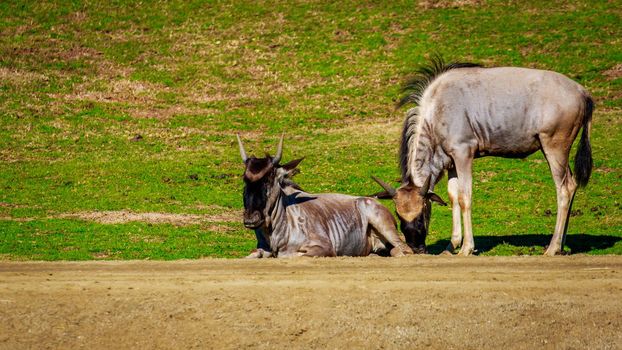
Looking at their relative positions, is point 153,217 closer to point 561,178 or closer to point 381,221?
point 381,221

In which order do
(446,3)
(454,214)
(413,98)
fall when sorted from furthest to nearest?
(446,3) → (413,98) → (454,214)

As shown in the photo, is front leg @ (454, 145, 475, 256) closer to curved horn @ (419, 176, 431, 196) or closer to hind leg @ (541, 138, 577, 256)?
curved horn @ (419, 176, 431, 196)

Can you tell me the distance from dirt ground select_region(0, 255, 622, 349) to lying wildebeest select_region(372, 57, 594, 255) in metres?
4.70

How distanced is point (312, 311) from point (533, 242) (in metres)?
11.9

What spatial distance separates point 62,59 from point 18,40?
377 centimetres

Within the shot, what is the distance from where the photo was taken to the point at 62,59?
52.5 m

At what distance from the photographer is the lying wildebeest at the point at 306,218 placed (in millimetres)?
19047

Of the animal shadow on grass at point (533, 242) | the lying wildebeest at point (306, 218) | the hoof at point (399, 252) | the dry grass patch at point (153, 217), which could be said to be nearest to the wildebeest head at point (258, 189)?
the lying wildebeest at point (306, 218)

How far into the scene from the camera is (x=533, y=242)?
80.9 ft

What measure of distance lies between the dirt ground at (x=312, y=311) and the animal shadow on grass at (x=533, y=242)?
7.28 meters

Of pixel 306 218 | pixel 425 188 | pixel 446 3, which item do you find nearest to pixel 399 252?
pixel 425 188

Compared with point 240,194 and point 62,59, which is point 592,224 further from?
point 62,59

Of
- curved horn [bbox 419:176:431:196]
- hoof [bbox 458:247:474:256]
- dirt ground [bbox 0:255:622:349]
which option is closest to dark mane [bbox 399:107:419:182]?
curved horn [bbox 419:176:431:196]

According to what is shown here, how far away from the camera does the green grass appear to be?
27.1 metres
